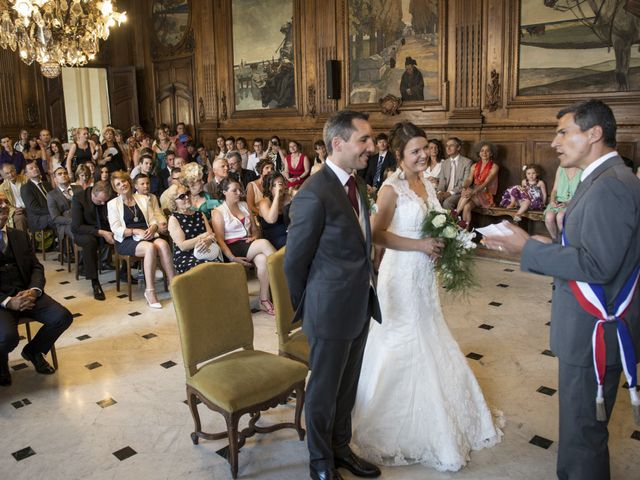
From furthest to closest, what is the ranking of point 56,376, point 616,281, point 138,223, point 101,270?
point 101,270
point 138,223
point 56,376
point 616,281

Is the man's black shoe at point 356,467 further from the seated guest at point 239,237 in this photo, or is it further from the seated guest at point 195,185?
the seated guest at point 195,185

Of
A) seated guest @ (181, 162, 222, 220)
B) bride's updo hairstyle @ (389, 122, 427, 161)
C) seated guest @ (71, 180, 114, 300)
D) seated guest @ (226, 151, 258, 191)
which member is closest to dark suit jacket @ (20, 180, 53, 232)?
seated guest @ (71, 180, 114, 300)

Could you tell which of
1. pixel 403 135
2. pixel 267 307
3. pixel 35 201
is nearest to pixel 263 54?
pixel 35 201

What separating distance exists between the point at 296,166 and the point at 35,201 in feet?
16.3

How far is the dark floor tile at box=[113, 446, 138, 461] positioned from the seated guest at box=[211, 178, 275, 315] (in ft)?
8.25

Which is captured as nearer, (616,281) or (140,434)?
(616,281)

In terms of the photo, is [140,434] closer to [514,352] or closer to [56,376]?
[56,376]

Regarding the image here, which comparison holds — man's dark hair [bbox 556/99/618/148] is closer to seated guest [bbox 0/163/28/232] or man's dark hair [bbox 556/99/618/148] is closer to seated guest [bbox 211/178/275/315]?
seated guest [bbox 211/178/275/315]

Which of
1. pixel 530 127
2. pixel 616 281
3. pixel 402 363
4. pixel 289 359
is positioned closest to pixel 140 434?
pixel 289 359

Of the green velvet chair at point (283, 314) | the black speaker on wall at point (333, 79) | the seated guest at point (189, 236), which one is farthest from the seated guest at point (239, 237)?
the black speaker on wall at point (333, 79)

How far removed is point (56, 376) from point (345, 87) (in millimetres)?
8166

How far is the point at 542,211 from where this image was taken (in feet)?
27.0

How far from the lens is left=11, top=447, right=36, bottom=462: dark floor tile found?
3564 mm

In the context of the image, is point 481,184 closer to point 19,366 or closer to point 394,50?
point 394,50
